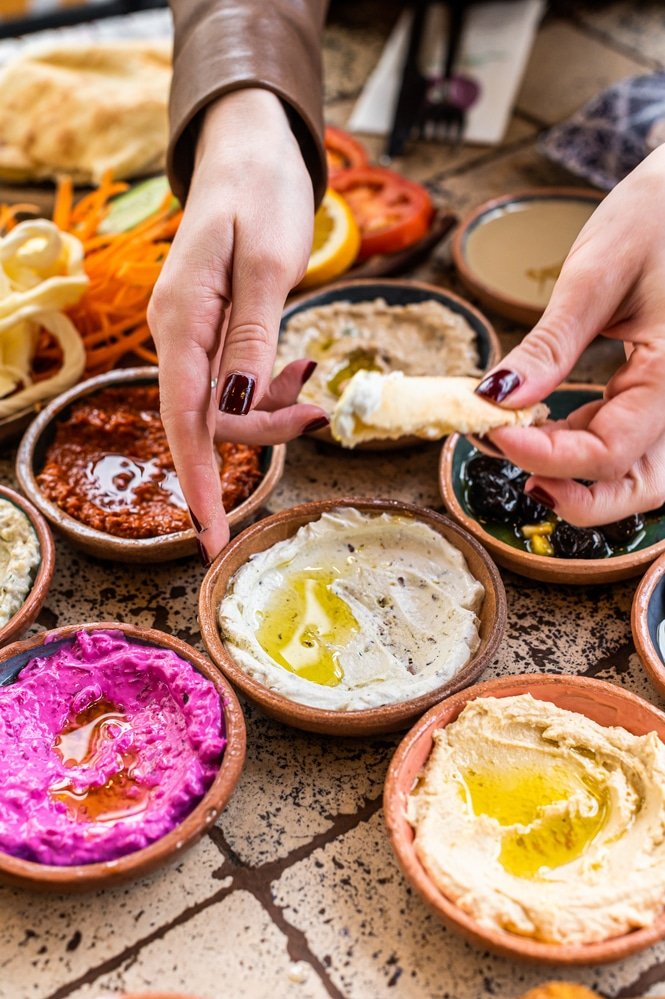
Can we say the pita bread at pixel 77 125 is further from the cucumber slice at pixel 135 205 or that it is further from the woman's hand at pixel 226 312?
the woman's hand at pixel 226 312

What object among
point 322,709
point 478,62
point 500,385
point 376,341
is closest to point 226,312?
point 500,385

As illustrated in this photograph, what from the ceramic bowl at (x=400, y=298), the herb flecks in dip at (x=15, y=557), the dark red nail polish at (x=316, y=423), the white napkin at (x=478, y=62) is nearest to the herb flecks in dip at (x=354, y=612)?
the dark red nail polish at (x=316, y=423)

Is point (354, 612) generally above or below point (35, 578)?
above

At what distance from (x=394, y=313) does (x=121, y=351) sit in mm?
938

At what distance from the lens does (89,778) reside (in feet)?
6.91

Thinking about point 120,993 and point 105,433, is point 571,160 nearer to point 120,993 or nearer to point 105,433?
point 105,433

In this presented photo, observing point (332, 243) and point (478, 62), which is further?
point (478, 62)

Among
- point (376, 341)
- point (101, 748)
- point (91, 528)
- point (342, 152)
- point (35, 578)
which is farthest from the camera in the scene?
point (342, 152)

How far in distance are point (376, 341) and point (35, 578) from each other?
1.43m

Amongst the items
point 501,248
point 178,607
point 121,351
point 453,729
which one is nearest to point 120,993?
point 453,729

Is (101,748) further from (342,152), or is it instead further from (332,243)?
(342,152)

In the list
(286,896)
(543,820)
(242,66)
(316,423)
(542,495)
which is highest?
(242,66)

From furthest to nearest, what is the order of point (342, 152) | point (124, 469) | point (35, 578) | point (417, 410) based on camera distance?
point (342, 152) → point (124, 469) → point (35, 578) → point (417, 410)

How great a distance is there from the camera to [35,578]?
101 inches
